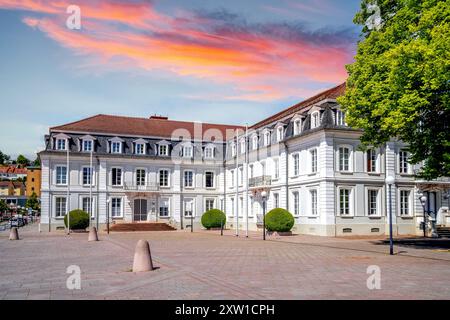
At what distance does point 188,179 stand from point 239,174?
22.3 feet

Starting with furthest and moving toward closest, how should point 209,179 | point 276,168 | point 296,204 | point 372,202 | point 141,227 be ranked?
1. point 209,179
2. point 141,227
3. point 276,168
4. point 296,204
5. point 372,202

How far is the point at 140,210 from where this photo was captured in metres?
54.7

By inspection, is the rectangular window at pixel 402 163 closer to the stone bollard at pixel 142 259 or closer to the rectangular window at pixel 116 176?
the rectangular window at pixel 116 176

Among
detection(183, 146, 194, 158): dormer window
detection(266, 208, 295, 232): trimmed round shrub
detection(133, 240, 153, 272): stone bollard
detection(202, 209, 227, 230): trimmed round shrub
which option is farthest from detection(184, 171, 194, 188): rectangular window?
detection(133, 240, 153, 272): stone bollard

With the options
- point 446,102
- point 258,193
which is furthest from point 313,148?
point 446,102

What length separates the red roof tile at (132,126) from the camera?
53125 millimetres

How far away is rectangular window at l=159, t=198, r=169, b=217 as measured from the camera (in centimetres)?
5541

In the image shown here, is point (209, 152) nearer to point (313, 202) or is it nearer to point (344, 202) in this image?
point (313, 202)

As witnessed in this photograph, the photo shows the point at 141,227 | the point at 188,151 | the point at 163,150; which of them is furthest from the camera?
the point at 188,151

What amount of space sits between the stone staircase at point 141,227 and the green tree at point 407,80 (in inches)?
1196

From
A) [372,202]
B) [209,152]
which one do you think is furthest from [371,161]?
[209,152]
